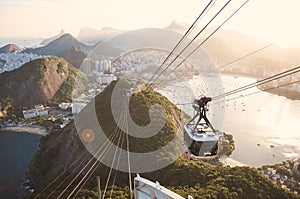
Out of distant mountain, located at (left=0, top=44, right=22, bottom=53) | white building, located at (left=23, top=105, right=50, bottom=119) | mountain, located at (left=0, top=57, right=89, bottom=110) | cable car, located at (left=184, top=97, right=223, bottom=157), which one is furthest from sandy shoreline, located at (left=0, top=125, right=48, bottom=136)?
distant mountain, located at (left=0, top=44, right=22, bottom=53)

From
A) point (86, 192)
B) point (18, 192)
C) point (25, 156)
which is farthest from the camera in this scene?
point (25, 156)

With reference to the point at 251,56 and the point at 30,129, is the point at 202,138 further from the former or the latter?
the point at 251,56

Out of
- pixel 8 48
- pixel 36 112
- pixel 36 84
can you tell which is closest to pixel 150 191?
pixel 36 112

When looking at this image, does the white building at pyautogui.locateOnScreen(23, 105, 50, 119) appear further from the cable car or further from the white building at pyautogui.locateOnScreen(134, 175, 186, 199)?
the white building at pyautogui.locateOnScreen(134, 175, 186, 199)

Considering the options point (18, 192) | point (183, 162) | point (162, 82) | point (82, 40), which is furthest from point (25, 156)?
point (82, 40)

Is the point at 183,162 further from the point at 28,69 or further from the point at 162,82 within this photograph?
the point at 28,69

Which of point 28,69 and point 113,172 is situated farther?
point 28,69
